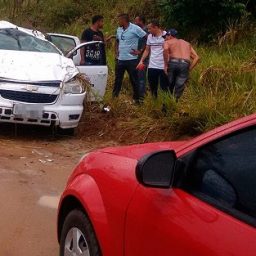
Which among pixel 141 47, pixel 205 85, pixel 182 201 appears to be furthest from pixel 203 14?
pixel 182 201

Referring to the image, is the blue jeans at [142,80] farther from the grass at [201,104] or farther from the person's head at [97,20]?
the person's head at [97,20]

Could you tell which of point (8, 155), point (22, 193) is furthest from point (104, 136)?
point (22, 193)

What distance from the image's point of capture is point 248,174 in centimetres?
258

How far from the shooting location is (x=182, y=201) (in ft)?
9.07

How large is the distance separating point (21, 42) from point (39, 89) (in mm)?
1619

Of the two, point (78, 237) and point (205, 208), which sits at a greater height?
point (205, 208)

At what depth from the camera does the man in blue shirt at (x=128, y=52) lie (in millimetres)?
10758

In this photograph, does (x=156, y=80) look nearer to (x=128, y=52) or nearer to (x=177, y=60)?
(x=177, y=60)

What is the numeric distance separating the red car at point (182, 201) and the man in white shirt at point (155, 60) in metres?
6.58

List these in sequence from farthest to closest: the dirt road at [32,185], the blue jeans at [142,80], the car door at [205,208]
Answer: the blue jeans at [142,80] < the dirt road at [32,185] < the car door at [205,208]

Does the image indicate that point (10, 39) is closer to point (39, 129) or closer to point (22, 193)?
point (39, 129)

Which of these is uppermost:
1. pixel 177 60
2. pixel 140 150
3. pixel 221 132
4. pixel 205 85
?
pixel 221 132

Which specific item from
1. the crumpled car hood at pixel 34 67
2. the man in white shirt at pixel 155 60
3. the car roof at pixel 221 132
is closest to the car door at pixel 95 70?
the crumpled car hood at pixel 34 67

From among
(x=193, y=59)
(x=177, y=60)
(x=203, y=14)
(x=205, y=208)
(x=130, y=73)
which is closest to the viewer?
(x=205, y=208)
